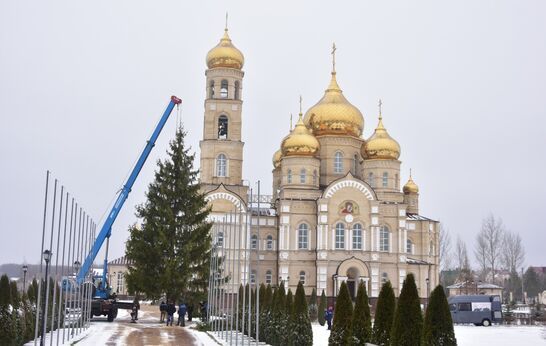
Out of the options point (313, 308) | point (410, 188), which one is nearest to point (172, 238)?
point (313, 308)

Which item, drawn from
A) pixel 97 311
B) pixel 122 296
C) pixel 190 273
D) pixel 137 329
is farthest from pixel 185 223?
pixel 122 296

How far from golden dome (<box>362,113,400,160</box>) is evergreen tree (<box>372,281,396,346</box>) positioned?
134 feet

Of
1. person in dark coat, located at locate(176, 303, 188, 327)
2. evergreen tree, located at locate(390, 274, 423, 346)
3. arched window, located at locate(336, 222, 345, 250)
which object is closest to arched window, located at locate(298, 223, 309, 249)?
arched window, located at locate(336, 222, 345, 250)

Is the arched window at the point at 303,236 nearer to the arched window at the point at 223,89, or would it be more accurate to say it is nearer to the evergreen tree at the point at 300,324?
the arched window at the point at 223,89

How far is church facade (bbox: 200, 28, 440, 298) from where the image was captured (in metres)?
51.2

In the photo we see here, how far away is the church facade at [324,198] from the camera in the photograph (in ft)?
168

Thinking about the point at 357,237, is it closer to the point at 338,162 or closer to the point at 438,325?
the point at 338,162

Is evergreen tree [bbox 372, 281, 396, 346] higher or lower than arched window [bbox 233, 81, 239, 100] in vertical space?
lower

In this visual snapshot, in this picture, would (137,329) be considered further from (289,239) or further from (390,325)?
(289,239)

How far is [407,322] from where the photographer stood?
13.9 meters

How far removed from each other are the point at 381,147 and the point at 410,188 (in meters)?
6.69

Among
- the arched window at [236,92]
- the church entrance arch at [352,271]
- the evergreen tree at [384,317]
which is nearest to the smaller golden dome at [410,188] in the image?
the church entrance arch at [352,271]

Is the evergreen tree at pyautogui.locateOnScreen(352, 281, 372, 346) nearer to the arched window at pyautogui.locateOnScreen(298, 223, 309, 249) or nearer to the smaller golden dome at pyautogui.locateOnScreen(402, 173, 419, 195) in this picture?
the arched window at pyautogui.locateOnScreen(298, 223, 309, 249)

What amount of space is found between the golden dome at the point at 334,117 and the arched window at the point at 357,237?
25.4 ft
